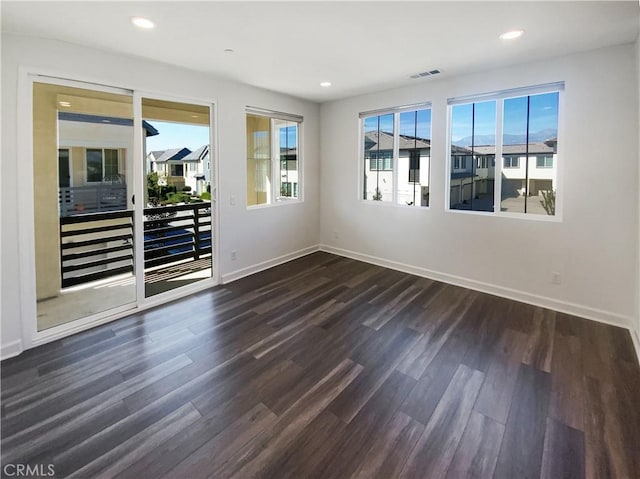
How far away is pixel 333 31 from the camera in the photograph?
264 cm

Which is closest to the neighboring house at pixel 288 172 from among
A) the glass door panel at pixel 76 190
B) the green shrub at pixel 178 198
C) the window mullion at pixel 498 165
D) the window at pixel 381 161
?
Answer: the window at pixel 381 161

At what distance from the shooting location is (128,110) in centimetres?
340

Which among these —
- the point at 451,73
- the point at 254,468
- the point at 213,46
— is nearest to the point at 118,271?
the point at 213,46

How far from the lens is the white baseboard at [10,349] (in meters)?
2.62

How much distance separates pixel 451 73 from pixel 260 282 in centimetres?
344

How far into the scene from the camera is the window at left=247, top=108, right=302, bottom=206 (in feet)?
15.5

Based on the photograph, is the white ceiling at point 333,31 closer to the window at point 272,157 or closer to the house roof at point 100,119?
the house roof at point 100,119

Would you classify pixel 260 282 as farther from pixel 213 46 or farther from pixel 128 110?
pixel 213 46

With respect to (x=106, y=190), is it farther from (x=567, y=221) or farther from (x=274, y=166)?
(x=567, y=221)

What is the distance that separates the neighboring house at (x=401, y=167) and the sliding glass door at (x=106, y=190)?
2.40m

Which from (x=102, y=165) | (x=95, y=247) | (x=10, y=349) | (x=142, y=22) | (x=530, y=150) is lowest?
(x=10, y=349)

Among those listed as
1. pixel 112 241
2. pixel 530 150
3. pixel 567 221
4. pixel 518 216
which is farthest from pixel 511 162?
pixel 112 241

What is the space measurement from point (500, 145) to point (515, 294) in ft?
5.66

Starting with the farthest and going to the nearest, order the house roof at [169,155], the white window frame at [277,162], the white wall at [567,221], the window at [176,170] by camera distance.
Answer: the white window frame at [277,162]
the window at [176,170]
the house roof at [169,155]
the white wall at [567,221]
